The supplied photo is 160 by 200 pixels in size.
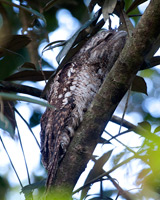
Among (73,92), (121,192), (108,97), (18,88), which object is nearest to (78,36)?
(73,92)

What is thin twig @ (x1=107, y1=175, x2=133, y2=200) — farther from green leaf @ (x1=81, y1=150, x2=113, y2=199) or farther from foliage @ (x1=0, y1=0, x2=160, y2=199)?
green leaf @ (x1=81, y1=150, x2=113, y2=199)

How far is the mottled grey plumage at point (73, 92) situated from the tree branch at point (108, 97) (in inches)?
4.5

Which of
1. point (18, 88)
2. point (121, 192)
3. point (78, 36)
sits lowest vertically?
point (121, 192)

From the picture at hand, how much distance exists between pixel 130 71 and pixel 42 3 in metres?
1.21

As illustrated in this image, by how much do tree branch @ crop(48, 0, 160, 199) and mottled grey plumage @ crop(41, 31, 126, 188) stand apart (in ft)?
0.38

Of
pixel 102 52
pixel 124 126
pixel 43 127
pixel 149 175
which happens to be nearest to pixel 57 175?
pixel 43 127

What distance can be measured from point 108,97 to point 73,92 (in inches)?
26.3

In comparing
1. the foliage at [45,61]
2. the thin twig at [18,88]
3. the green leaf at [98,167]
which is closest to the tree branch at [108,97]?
the foliage at [45,61]

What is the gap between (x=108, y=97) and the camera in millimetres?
1773

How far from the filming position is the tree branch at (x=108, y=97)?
5.40ft

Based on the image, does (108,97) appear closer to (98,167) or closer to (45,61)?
(98,167)

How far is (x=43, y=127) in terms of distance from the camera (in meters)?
2.40

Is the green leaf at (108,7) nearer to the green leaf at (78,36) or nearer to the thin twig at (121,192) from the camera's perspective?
the green leaf at (78,36)

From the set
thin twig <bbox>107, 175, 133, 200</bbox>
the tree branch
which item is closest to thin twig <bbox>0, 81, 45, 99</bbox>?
the tree branch
